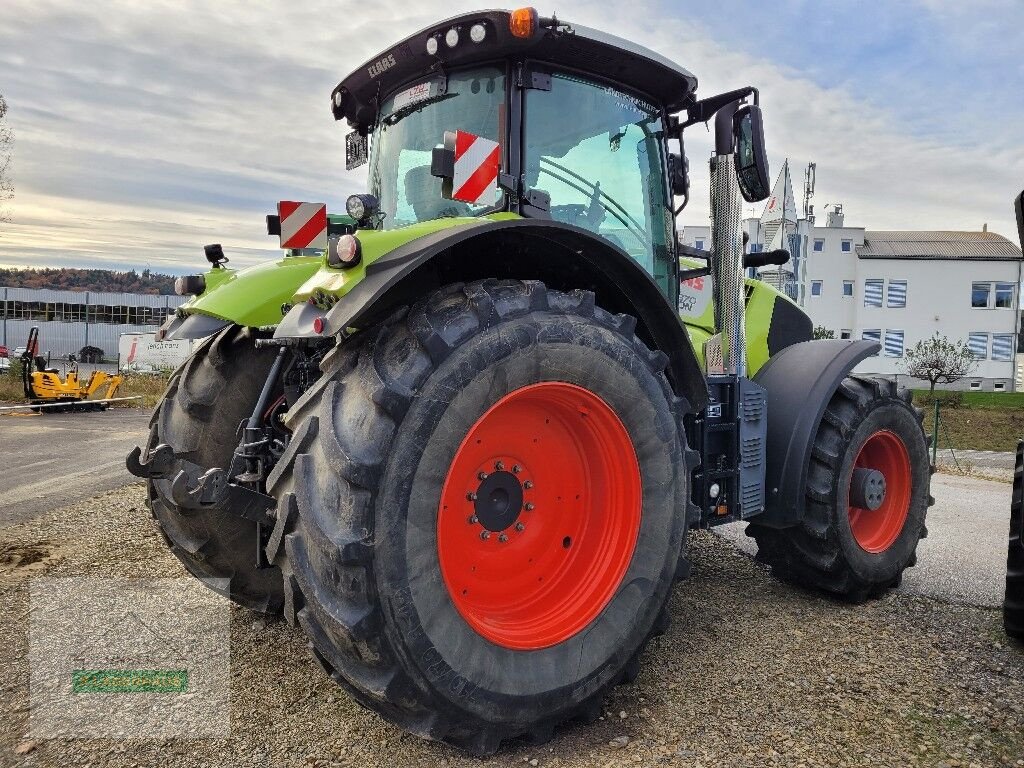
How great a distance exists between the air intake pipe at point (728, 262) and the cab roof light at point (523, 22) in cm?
126

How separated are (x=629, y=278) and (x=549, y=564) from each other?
1111mm

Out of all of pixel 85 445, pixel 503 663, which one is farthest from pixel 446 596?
pixel 85 445

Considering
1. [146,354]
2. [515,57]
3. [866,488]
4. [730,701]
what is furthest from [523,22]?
[146,354]

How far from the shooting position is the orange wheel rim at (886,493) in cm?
421

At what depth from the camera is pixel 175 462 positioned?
8.13 ft

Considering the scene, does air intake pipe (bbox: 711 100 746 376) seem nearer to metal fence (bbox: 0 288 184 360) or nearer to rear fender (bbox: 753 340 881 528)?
rear fender (bbox: 753 340 881 528)

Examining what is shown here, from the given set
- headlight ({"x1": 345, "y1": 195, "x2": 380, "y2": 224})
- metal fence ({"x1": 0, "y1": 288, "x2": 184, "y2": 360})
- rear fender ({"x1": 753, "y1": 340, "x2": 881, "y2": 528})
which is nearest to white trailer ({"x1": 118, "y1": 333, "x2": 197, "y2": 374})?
metal fence ({"x1": 0, "y1": 288, "x2": 184, "y2": 360})

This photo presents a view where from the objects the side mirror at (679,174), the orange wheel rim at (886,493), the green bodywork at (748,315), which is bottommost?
the orange wheel rim at (886,493)

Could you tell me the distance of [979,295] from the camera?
140 ft

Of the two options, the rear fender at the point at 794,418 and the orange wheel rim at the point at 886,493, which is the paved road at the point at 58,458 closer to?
the rear fender at the point at 794,418

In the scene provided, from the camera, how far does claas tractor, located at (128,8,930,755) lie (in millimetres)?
2174

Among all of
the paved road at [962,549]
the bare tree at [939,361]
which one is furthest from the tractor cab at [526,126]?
the bare tree at [939,361]

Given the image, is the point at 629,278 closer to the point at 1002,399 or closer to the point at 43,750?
the point at 43,750

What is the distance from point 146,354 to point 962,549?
25695 millimetres
